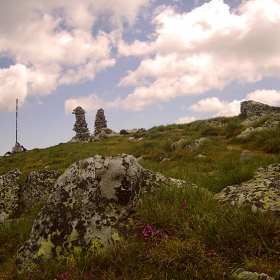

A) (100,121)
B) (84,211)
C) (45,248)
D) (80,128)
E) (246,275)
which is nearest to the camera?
(246,275)

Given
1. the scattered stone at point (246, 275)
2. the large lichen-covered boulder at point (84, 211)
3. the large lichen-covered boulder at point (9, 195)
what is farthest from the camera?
the large lichen-covered boulder at point (9, 195)

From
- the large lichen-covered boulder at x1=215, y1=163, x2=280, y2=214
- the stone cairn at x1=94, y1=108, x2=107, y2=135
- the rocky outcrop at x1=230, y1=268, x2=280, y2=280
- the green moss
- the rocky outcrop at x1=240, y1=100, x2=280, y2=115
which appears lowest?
the green moss

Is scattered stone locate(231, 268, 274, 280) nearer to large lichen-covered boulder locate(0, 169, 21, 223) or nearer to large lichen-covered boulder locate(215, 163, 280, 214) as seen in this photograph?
large lichen-covered boulder locate(215, 163, 280, 214)

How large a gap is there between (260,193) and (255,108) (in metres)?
19.2

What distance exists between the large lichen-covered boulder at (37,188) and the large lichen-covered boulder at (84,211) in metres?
3.77

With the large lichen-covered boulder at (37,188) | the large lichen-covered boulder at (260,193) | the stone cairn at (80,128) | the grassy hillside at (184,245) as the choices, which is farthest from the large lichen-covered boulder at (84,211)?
the stone cairn at (80,128)

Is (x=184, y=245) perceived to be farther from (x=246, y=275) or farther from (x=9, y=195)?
(x=9, y=195)

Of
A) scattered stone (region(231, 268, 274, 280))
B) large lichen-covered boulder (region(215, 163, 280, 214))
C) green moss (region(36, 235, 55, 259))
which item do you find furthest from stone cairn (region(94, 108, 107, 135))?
scattered stone (region(231, 268, 274, 280))

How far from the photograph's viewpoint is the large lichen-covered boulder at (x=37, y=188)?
8195mm

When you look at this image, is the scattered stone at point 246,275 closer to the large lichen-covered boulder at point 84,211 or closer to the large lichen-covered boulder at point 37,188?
the large lichen-covered boulder at point 84,211

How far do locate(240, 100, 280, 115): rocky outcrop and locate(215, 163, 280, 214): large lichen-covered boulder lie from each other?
15.8 meters

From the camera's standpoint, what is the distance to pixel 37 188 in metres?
8.41

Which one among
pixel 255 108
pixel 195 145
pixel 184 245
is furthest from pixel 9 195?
pixel 255 108

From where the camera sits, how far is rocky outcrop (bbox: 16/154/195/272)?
4.06 metres
